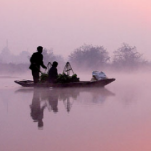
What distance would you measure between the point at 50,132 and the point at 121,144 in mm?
1318

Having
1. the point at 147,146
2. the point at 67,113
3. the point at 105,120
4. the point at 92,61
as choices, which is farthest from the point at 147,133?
the point at 92,61

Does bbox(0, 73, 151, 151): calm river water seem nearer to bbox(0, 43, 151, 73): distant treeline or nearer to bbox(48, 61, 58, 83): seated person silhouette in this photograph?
bbox(48, 61, 58, 83): seated person silhouette

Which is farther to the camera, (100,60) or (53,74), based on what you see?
(100,60)

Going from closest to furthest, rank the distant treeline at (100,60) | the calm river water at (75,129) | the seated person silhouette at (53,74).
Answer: the calm river water at (75,129) → the seated person silhouette at (53,74) → the distant treeline at (100,60)

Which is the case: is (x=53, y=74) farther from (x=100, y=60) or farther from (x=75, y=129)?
(x=100, y=60)

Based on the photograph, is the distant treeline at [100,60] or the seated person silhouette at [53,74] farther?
the distant treeline at [100,60]

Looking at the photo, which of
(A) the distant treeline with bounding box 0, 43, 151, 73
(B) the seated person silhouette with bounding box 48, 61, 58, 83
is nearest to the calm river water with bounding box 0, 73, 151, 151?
(B) the seated person silhouette with bounding box 48, 61, 58, 83

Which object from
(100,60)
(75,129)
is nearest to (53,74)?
(75,129)

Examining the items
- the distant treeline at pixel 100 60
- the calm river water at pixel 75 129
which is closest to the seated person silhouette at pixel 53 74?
the calm river water at pixel 75 129

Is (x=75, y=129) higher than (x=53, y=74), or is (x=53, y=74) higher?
(x=53, y=74)

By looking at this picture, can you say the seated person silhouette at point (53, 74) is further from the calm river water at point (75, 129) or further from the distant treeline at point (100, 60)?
the distant treeline at point (100, 60)

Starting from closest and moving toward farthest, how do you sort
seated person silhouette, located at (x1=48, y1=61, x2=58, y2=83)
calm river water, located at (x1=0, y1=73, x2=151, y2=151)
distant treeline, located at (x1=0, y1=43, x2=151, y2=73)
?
1. calm river water, located at (x1=0, y1=73, x2=151, y2=151)
2. seated person silhouette, located at (x1=48, y1=61, x2=58, y2=83)
3. distant treeline, located at (x1=0, y1=43, x2=151, y2=73)

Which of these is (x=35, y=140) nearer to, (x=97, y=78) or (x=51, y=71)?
(x=51, y=71)

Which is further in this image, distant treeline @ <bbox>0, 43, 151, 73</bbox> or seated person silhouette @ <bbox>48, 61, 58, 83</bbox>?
distant treeline @ <bbox>0, 43, 151, 73</bbox>
